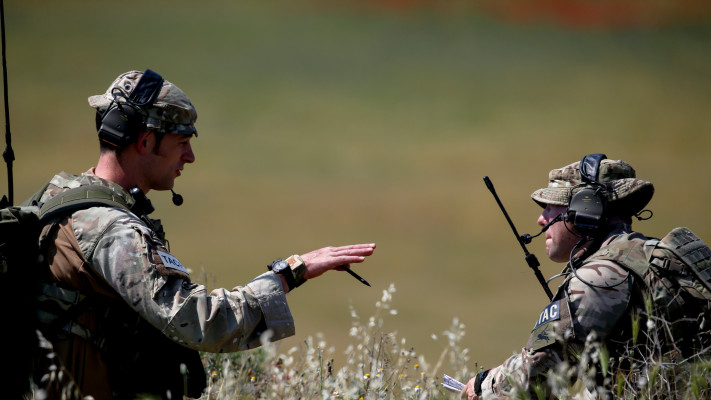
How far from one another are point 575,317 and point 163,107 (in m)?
2.52

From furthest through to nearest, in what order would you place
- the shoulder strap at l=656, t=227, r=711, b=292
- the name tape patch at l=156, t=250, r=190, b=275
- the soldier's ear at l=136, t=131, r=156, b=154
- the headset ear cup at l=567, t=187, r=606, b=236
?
the headset ear cup at l=567, t=187, r=606, b=236 → the shoulder strap at l=656, t=227, r=711, b=292 → the soldier's ear at l=136, t=131, r=156, b=154 → the name tape patch at l=156, t=250, r=190, b=275

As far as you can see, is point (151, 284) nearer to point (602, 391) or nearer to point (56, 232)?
point (56, 232)

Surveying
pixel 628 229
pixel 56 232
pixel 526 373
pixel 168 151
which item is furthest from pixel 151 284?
pixel 628 229

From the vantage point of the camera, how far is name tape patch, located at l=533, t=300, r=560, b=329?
13.5 feet

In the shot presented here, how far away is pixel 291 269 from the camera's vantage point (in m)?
3.71

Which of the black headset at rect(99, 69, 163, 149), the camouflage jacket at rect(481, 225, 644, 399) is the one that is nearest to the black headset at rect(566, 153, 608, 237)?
the camouflage jacket at rect(481, 225, 644, 399)

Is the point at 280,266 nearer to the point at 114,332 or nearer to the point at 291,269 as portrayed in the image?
the point at 291,269

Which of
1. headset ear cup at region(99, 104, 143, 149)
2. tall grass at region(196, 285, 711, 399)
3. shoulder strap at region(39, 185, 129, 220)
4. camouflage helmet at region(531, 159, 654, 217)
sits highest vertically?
headset ear cup at region(99, 104, 143, 149)

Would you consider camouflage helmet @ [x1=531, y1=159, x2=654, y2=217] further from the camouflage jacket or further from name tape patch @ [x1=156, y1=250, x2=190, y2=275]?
name tape patch @ [x1=156, y1=250, x2=190, y2=275]

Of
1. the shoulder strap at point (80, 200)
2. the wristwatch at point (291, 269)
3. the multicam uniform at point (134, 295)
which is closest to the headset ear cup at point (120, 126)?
the shoulder strap at point (80, 200)

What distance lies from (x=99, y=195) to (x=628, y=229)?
3.21 m

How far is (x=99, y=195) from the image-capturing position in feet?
11.5

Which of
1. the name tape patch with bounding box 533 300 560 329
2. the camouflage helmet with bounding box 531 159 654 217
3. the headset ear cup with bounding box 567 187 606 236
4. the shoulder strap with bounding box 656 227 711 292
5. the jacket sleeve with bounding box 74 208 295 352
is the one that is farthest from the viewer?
the camouflage helmet with bounding box 531 159 654 217

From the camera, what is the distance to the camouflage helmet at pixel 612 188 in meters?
4.62
